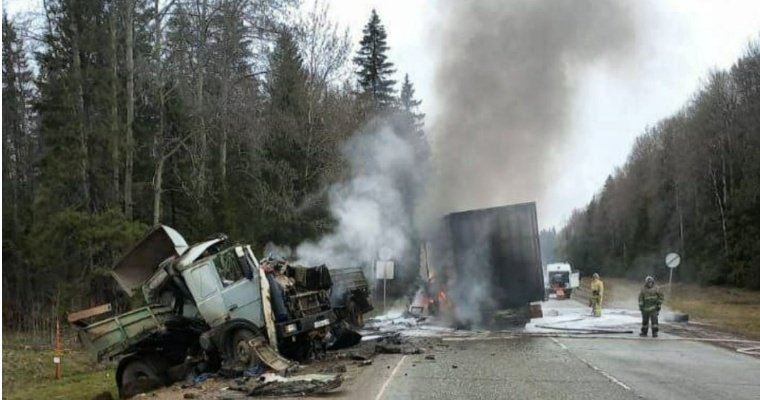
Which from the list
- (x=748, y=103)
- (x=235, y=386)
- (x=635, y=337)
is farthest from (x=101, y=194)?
(x=748, y=103)

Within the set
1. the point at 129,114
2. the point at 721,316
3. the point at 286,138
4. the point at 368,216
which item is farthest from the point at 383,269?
the point at 721,316

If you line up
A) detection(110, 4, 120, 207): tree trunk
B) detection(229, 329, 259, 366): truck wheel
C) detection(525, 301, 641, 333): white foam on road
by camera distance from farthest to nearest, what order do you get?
detection(110, 4, 120, 207): tree trunk < detection(525, 301, 641, 333): white foam on road < detection(229, 329, 259, 366): truck wheel

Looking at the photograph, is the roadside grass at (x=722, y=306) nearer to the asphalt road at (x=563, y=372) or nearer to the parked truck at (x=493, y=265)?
the parked truck at (x=493, y=265)

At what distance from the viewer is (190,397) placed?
985 cm

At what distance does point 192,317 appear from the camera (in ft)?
41.0

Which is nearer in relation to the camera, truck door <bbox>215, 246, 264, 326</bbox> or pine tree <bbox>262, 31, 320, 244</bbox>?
truck door <bbox>215, 246, 264, 326</bbox>

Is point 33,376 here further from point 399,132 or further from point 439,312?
point 399,132

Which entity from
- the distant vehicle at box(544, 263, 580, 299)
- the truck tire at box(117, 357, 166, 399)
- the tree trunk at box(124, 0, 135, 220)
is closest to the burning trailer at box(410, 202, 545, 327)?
the truck tire at box(117, 357, 166, 399)

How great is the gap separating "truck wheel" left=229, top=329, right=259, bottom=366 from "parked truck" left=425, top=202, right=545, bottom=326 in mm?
8332

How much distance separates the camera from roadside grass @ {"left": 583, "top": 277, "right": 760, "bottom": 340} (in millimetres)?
23177

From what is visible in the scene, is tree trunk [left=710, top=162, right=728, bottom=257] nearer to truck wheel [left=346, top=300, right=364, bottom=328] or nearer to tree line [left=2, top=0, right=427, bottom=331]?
tree line [left=2, top=0, right=427, bottom=331]

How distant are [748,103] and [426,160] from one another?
35588 mm

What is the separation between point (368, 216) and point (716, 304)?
23.3 m

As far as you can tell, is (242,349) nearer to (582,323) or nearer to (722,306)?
(582,323)
